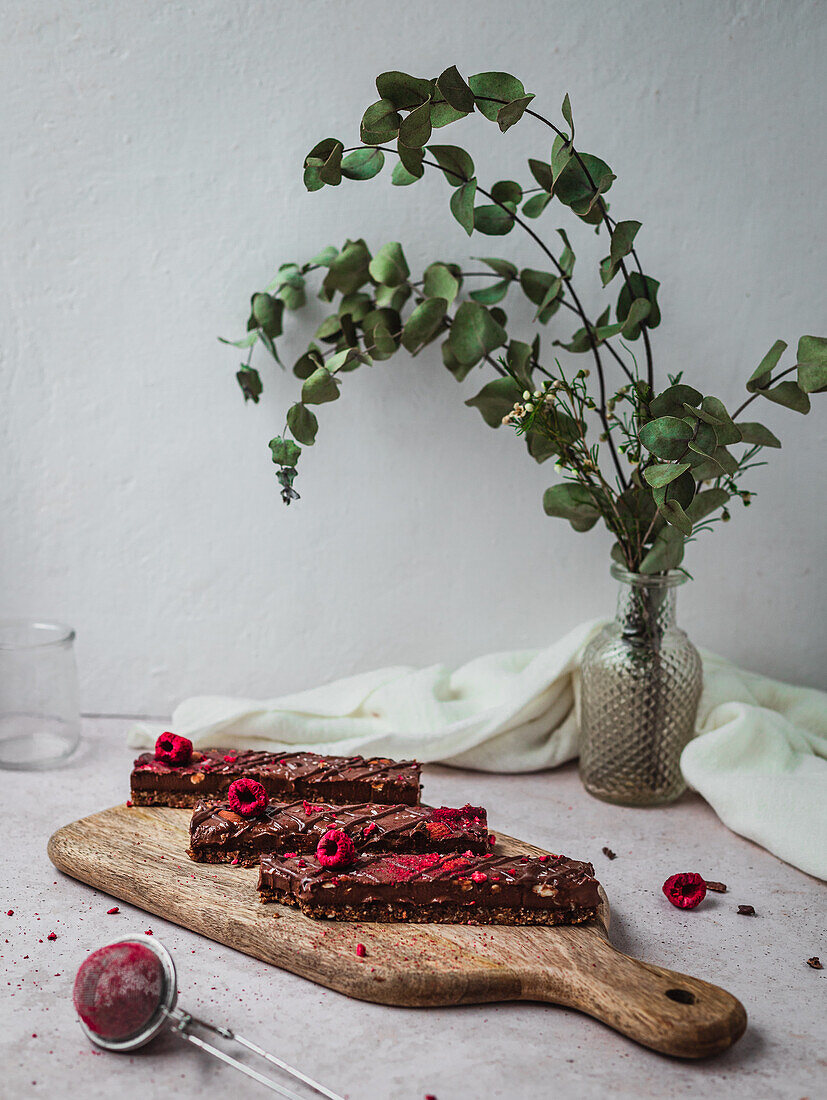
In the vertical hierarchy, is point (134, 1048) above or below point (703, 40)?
below

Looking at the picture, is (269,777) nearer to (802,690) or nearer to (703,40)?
(802,690)

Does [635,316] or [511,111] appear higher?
[511,111]

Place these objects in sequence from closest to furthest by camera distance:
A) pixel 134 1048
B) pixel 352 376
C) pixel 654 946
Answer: pixel 134 1048
pixel 654 946
pixel 352 376

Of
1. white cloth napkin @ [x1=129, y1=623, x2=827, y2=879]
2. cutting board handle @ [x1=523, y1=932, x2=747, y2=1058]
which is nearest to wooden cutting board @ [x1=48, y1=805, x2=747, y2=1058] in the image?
cutting board handle @ [x1=523, y1=932, x2=747, y2=1058]

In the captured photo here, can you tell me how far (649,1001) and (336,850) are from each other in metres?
0.30

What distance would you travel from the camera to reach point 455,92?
2.98 ft

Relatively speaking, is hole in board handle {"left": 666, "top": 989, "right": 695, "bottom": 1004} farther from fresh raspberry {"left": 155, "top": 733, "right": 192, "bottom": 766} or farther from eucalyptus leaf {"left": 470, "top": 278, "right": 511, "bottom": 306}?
eucalyptus leaf {"left": 470, "top": 278, "right": 511, "bottom": 306}

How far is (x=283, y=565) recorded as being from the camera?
140 centimetres

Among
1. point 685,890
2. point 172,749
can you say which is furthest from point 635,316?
point 172,749

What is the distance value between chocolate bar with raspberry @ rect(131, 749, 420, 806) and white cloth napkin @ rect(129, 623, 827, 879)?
139 mm

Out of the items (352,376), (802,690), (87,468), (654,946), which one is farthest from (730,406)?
(87,468)

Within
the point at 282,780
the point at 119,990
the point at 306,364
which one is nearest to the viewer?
the point at 119,990

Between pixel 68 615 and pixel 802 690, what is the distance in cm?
108

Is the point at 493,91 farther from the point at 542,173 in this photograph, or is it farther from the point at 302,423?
the point at 302,423
